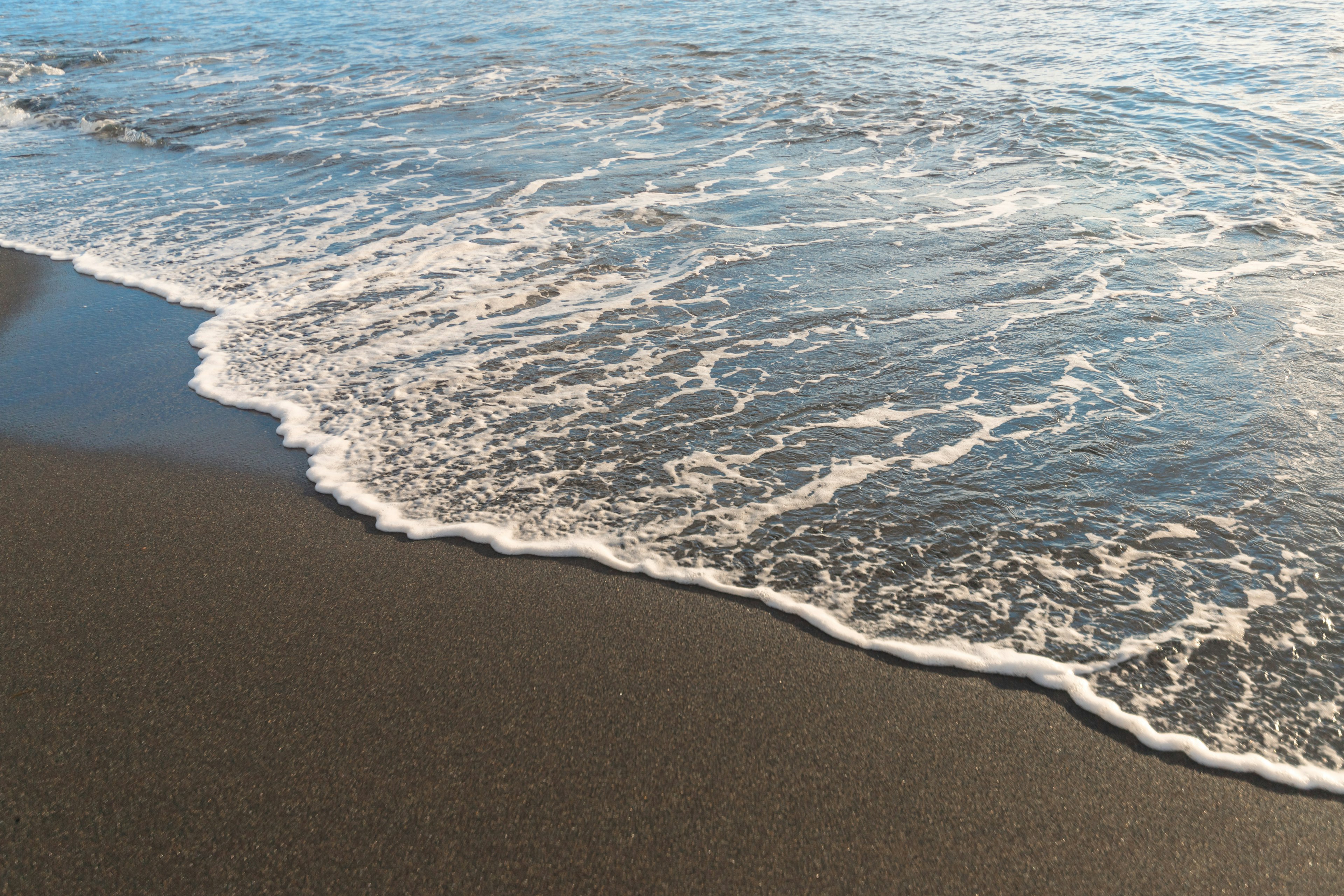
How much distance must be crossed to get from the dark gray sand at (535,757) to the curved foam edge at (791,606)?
0.17 feet

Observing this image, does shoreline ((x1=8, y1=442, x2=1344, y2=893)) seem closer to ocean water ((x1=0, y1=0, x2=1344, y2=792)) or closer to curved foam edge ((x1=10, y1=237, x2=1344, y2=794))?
curved foam edge ((x1=10, y1=237, x2=1344, y2=794))

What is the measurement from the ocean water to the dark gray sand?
9.6 inches

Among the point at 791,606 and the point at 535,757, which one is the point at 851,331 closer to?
the point at 791,606

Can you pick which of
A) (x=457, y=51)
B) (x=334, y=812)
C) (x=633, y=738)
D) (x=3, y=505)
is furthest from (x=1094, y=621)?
(x=457, y=51)

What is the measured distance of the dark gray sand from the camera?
222 centimetres

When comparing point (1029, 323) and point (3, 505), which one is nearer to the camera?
point (3, 505)

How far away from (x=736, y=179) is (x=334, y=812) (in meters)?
7.09

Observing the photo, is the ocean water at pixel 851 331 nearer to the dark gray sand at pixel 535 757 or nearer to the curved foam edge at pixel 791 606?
the curved foam edge at pixel 791 606

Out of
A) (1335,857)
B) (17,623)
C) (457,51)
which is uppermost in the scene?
(457,51)

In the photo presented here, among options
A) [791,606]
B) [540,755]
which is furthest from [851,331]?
[540,755]

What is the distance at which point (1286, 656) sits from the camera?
9.34 ft

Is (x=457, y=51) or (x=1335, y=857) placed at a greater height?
(x=457, y=51)

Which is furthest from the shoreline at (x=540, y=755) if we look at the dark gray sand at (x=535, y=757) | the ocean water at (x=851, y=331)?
the ocean water at (x=851, y=331)

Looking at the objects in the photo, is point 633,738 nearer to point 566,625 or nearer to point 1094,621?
point 566,625
